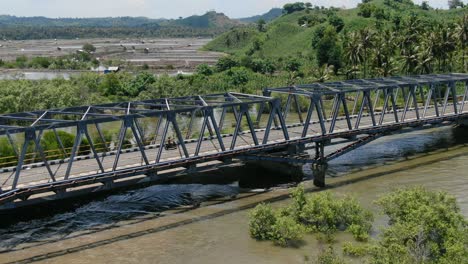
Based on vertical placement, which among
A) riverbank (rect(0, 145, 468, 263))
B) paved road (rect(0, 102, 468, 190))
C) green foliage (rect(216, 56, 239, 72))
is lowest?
riverbank (rect(0, 145, 468, 263))

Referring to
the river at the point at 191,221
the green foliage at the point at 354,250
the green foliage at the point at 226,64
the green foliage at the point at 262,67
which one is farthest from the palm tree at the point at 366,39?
the green foliage at the point at 354,250

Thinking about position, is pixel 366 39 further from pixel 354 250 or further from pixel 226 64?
pixel 354 250

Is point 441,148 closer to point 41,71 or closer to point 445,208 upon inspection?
point 445,208

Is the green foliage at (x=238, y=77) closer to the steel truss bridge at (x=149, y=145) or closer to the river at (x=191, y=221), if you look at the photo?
the steel truss bridge at (x=149, y=145)

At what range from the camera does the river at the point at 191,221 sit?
2775 centimetres

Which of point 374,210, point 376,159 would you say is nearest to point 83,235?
point 374,210

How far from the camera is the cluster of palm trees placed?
7375 centimetres

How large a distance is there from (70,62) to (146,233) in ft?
387

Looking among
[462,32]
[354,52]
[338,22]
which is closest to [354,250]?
[354,52]

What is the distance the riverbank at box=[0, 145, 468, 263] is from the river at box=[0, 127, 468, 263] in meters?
0.05

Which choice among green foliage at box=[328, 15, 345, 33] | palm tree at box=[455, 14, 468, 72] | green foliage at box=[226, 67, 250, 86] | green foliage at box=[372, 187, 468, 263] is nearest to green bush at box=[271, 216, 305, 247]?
green foliage at box=[372, 187, 468, 263]

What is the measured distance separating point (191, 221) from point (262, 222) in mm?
5134

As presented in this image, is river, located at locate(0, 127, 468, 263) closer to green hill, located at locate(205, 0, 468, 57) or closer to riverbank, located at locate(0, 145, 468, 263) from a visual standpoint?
riverbank, located at locate(0, 145, 468, 263)

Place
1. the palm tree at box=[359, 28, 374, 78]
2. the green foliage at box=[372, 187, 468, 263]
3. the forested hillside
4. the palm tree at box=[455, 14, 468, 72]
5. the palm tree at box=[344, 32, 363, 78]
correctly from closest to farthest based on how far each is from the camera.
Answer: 1. the green foliage at box=[372, 187, 468, 263]
2. the forested hillside
3. the palm tree at box=[359, 28, 374, 78]
4. the palm tree at box=[344, 32, 363, 78]
5. the palm tree at box=[455, 14, 468, 72]
